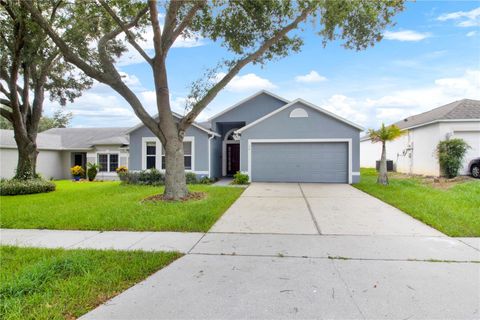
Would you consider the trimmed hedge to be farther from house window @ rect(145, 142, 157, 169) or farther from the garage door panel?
the garage door panel

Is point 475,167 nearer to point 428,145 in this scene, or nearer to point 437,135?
point 437,135

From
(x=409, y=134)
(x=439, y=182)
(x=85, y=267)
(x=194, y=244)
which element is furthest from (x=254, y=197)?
(x=409, y=134)

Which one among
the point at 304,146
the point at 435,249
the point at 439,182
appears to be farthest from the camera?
the point at 304,146

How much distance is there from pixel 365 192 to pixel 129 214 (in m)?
9.16

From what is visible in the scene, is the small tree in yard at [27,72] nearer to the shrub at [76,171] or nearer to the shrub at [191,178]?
the shrub at [76,171]

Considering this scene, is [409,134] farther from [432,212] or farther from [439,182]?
[432,212]

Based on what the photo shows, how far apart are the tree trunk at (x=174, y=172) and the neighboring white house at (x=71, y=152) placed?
1157cm

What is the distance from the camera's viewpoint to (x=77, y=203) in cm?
910

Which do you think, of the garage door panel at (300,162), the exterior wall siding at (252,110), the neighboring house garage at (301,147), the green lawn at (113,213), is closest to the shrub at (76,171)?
the green lawn at (113,213)

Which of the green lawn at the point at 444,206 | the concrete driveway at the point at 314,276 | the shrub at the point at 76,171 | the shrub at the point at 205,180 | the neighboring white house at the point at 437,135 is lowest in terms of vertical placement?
the concrete driveway at the point at 314,276

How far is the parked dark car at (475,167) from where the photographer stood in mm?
14281

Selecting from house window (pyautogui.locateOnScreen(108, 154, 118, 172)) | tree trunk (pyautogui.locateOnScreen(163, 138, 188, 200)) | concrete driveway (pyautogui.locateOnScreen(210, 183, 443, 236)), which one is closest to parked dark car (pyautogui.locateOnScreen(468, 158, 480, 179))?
concrete driveway (pyautogui.locateOnScreen(210, 183, 443, 236))

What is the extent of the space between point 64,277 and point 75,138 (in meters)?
23.3

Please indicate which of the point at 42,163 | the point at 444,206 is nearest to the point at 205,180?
the point at 444,206
